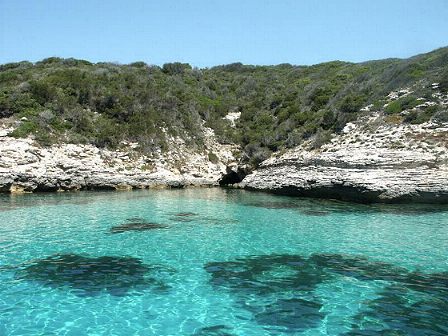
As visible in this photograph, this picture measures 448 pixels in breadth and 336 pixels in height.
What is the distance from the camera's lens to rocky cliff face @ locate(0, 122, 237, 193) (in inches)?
1250

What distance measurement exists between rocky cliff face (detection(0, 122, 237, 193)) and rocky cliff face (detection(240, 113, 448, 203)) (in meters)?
10.3

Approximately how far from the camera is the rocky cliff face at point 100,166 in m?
31.8

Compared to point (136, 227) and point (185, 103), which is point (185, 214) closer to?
point (136, 227)

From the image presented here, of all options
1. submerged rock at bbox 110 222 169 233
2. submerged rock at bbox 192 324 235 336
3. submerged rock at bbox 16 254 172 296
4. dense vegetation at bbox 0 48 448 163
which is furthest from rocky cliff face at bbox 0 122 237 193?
submerged rock at bbox 192 324 235 336

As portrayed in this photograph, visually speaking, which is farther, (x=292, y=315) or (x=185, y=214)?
(x=185, y=214)

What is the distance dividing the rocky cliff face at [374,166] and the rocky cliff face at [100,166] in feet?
33.9

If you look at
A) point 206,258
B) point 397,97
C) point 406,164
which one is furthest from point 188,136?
point 206,258

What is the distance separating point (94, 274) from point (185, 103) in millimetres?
40729

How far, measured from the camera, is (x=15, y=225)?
18.2 m

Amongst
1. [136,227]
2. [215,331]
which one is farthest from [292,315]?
[136,227]

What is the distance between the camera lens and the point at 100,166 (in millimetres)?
35719

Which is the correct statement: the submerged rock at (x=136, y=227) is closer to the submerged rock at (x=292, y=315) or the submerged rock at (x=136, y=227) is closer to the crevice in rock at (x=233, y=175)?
the submerged rock at (x=292, y=315)

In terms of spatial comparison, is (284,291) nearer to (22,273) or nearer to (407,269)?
(407,269)

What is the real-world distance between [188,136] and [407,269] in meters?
35.8
